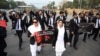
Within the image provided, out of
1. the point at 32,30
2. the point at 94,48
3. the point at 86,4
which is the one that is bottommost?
the point at 86,4

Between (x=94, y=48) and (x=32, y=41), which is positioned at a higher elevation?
(x=32, y=41)

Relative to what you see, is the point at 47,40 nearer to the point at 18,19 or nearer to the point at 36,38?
the point at 36,38

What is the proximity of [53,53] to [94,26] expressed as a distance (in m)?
4.59

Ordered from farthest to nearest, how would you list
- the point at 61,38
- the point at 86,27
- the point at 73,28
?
the point at 86,27, the point at 73,28, the point at 61,38

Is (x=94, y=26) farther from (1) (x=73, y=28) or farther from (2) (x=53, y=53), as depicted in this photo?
(2) (x=53, y=53)

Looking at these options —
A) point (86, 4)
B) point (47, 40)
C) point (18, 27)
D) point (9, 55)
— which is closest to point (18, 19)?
point (18, 27)

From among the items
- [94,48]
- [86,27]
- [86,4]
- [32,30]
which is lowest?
[86,4]

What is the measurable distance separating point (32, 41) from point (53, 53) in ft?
7.56

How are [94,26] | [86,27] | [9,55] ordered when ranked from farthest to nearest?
1. [94,26]
2. [86,27]
3. [9,55]

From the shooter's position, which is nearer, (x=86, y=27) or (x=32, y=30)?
(x=32, y=30)

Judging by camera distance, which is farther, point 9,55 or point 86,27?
point 86,27

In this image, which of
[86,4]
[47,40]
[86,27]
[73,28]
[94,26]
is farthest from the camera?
[86,4]

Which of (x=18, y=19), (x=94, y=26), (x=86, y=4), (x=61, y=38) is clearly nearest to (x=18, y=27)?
(x=18, y=19)

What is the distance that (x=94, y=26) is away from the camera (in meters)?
14.4
